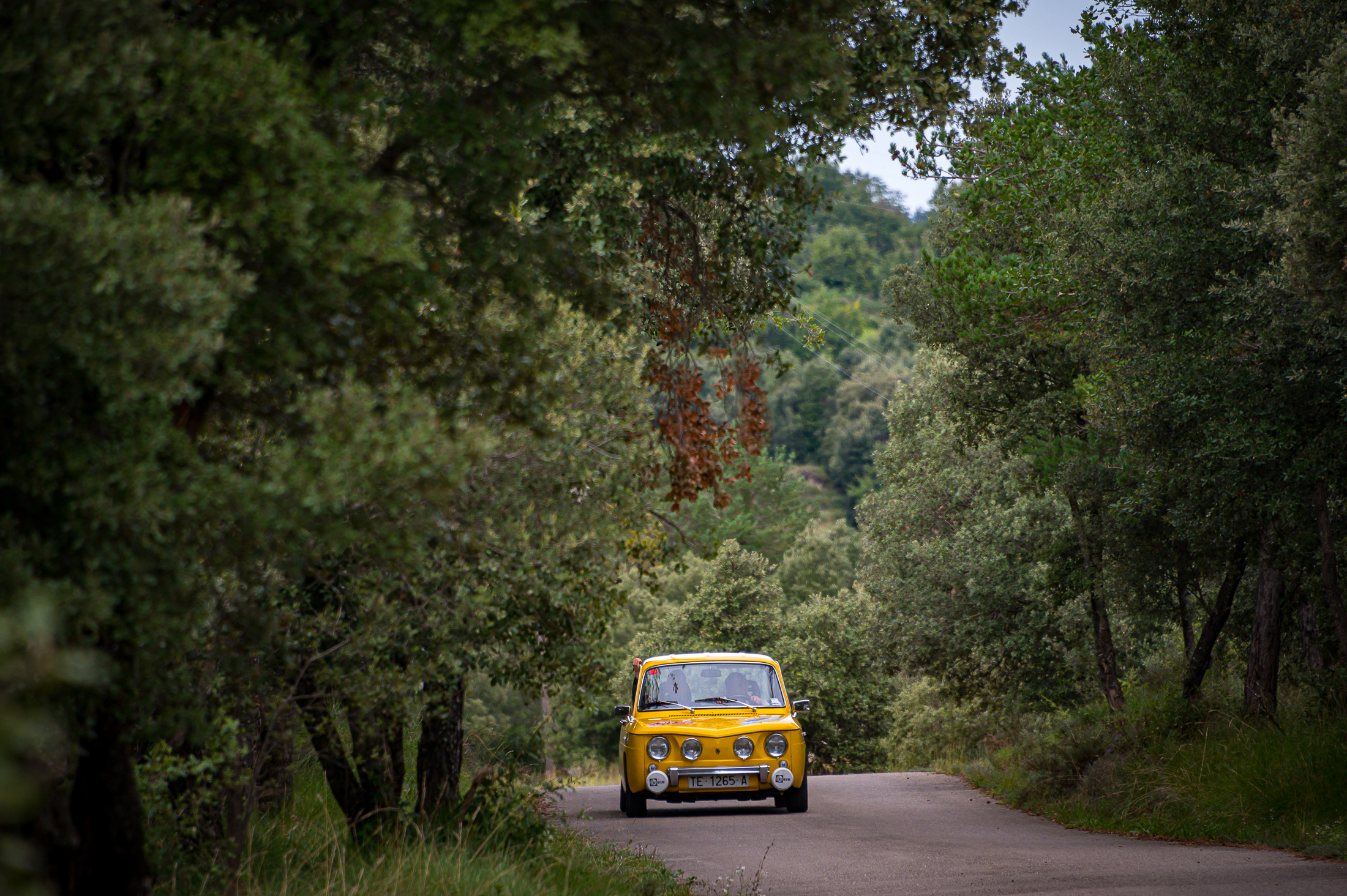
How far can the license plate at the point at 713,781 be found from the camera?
15016mm

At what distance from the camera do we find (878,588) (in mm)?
31531

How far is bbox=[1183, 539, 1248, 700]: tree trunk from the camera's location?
16.0 m

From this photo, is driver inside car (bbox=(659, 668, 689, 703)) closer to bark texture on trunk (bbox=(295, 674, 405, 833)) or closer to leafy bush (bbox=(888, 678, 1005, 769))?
bark texture on trunk (bbox=(295, 674, 405, 833))

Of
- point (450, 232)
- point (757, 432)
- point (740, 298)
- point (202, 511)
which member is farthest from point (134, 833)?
point (740, 298)

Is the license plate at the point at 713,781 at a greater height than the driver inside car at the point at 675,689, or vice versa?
the driver inside car at the point at 675,689

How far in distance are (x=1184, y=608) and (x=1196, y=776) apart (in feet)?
21.5

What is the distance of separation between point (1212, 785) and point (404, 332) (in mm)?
11347

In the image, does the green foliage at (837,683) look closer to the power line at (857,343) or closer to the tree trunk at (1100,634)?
the tree trunk at (1100,634)

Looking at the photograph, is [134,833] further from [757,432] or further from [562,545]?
[757,432]

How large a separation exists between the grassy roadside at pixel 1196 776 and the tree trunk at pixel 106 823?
968 cm

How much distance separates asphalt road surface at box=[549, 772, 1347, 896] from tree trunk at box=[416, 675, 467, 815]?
5.82ft

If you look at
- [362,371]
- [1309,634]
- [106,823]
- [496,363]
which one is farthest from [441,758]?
[1309,634]

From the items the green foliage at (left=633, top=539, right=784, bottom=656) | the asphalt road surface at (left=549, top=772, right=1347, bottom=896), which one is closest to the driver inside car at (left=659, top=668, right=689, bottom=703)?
the asphalt road surface at (left=549, top=772, right=1347, bottom=896)

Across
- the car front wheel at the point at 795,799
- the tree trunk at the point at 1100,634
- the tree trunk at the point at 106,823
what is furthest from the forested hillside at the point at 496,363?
the car front wheel at the point at 795,799
